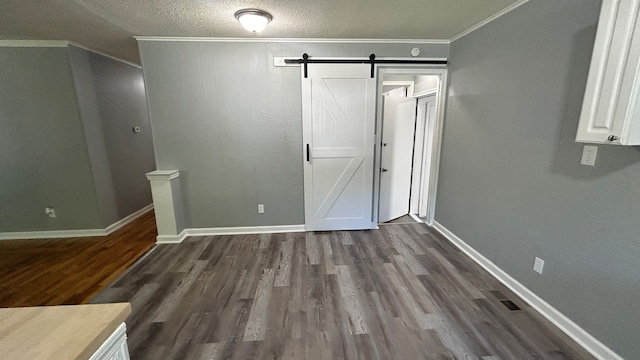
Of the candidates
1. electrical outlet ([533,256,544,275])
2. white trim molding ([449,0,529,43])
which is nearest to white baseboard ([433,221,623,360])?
electrical outlet ([533,256,544,275])

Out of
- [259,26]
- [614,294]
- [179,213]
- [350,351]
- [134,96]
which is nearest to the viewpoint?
[614,294]

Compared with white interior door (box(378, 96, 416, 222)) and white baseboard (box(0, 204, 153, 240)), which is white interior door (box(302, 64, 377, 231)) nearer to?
white interior door (box(378, 96, 416, 222))

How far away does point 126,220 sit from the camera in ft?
12.8

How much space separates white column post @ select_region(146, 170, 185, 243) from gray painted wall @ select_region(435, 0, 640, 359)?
11.5 ft

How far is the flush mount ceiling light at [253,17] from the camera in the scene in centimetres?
222

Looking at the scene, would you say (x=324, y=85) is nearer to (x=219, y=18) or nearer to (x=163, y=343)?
(x=219, y=18)

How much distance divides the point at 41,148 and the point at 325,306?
160 inches

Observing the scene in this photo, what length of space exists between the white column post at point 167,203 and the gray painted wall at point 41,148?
1095 millimetres

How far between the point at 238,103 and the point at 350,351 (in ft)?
9.28

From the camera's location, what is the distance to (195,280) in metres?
2.42

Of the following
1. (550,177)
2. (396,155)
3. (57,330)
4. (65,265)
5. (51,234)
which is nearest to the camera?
(57,330)

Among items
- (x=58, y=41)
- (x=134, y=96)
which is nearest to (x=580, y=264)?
(x=58, y=41)

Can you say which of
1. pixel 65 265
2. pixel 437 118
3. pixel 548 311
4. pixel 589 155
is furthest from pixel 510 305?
pixel 65 265

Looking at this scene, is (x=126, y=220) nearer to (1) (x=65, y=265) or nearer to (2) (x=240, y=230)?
(1) (x=65, y=265)
